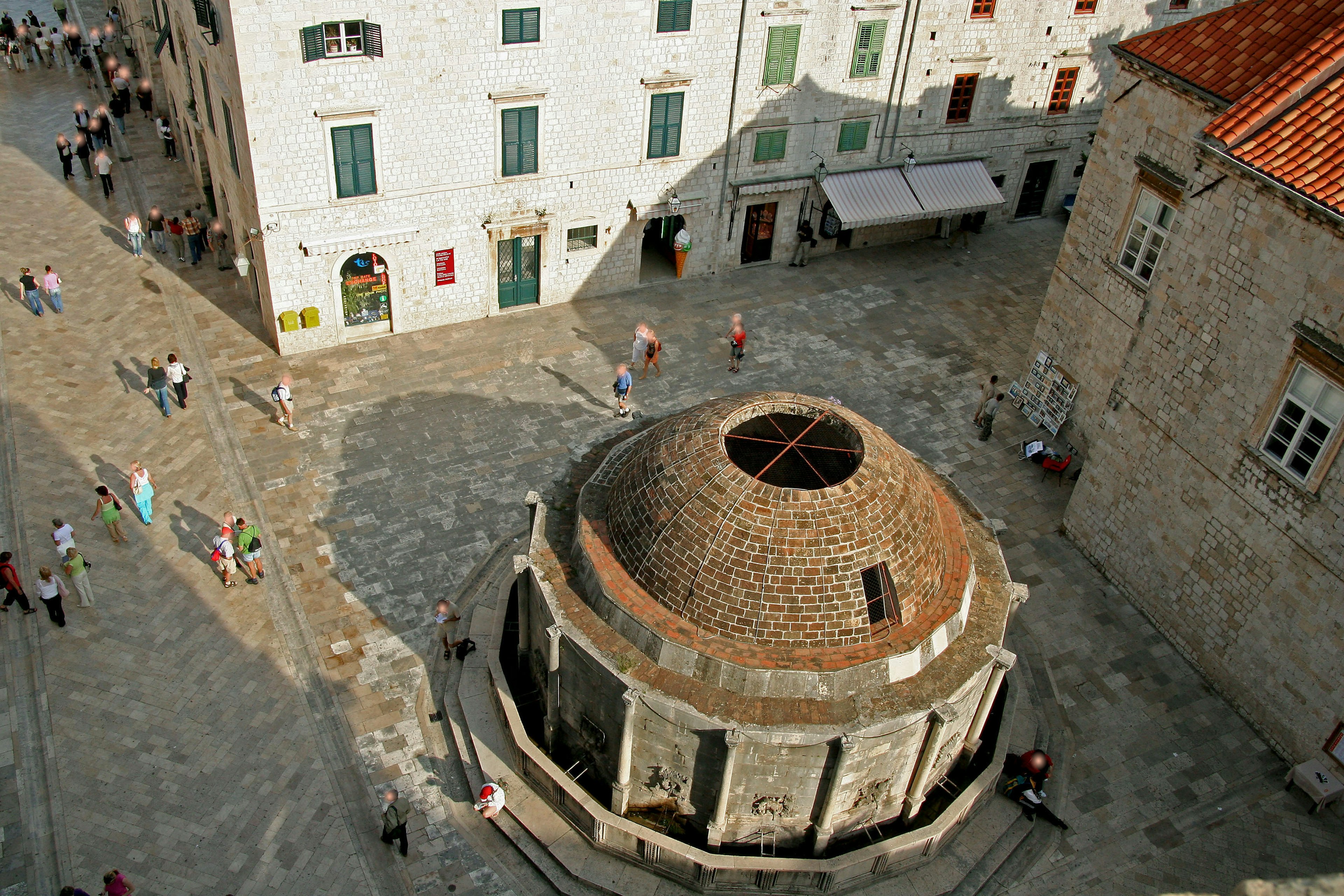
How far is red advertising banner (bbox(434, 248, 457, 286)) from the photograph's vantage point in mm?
35625

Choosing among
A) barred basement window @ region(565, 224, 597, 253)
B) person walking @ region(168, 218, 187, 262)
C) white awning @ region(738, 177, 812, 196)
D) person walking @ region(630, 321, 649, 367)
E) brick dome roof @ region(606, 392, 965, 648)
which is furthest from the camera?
white awning @ region(738, 177, 812, 196)

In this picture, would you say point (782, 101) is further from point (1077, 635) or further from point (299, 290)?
point (1077, 635)

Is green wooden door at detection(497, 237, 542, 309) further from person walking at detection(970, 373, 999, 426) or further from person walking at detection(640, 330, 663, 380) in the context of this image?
person walking at detection(970, 373, 999, 426)

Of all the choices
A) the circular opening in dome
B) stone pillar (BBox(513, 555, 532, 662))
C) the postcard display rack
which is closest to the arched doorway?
stone pillar (BBox(513, 555, 532, 662))

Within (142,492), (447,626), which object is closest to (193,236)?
(142,492)

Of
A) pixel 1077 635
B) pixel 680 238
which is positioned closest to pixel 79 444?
pixel 680 238

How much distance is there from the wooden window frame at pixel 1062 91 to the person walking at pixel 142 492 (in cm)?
3462

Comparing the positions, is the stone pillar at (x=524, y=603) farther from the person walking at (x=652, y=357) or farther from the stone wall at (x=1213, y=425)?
the stone wall at (x=1213, y=425)

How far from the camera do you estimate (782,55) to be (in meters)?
37.4

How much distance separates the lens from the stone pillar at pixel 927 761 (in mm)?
20156

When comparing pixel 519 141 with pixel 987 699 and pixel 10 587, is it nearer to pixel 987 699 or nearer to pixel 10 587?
pixel 10 587

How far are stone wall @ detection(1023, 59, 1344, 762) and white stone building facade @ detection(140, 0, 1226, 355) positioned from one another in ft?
39.5

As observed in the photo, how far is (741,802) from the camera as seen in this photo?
20.9 metres

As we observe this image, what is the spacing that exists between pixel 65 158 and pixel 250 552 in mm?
24690
